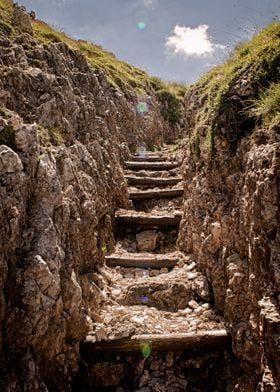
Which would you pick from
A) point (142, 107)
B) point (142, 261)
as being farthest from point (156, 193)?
point (142, 107)

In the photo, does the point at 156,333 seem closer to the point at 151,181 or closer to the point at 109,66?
the point at 151,181

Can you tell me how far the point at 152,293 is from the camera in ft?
28.7

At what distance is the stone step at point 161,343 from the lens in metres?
6.91

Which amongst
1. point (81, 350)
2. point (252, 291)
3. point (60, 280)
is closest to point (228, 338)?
point (252, 291)

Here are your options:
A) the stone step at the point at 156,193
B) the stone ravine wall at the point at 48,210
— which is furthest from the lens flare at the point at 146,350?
the stone step at the point at 156,193

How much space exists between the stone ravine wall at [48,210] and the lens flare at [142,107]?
277 inches

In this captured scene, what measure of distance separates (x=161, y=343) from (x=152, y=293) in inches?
70.0

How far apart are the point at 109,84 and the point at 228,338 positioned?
12509 millimetres

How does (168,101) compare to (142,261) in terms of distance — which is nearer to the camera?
(142,261)

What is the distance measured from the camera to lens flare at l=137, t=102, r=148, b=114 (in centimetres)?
1939

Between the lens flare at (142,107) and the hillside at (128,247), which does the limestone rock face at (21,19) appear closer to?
the hillside at (128,247)

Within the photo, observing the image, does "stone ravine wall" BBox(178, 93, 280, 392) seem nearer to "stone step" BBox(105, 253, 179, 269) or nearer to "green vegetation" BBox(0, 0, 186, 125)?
"stone step" BBox(105, 253, 179, 269)

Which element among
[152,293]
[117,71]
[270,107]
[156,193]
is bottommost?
[152,293]

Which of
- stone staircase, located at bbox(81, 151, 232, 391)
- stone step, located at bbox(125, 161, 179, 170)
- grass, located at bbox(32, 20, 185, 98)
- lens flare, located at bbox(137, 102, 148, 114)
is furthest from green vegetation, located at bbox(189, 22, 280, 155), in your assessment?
lens flare, located at bbox(137, 102, 148, 114)
